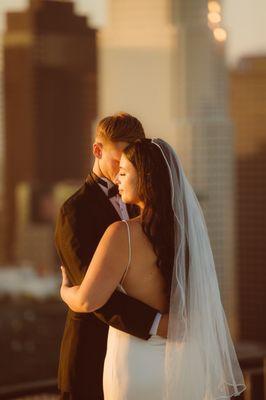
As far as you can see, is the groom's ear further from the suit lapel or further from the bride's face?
the bride's face

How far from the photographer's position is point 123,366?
246cm

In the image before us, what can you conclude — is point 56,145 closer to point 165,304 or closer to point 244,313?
point 244,313

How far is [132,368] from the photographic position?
8.08 ft

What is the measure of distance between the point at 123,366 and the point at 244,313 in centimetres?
10254

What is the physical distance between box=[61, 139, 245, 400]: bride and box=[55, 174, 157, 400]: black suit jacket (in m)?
0.09

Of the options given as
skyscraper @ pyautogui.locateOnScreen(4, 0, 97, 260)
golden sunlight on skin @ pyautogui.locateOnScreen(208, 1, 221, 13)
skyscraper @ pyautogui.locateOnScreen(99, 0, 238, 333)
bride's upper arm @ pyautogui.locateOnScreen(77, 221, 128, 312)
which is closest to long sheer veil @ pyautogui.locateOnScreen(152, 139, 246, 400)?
bride's upper arm @ pyautogui.locateOnScreen(77, 221, 128, 312)

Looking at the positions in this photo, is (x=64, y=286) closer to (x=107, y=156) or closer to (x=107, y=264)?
(x=107, y=264)

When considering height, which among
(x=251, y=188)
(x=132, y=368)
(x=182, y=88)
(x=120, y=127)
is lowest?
(x=251, y=188)

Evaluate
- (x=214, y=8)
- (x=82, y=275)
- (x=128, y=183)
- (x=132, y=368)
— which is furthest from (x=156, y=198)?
(x=214, y=8)

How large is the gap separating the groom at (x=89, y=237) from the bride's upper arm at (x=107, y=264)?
0.55ft

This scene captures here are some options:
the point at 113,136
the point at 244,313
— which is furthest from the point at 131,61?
the point at 113,136

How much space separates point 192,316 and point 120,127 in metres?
0.56

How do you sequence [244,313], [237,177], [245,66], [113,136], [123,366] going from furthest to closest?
1. [245,66]
2. [237,177]
3. [244,313]
4. [113,136]
5. [123,366]

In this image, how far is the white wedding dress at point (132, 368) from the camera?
8.08 ft
